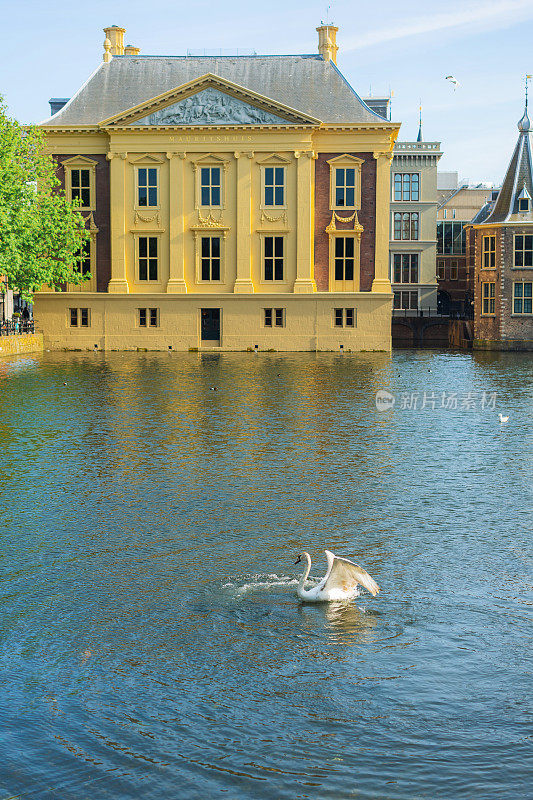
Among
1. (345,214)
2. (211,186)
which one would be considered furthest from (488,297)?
(211,186)

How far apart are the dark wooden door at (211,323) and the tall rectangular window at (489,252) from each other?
2312 centimetres

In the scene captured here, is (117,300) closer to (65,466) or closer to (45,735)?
(65,466)

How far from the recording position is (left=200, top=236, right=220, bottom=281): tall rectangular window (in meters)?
67.8

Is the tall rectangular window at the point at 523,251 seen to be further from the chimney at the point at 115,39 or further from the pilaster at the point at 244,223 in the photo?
the chimney at the point at 115,39

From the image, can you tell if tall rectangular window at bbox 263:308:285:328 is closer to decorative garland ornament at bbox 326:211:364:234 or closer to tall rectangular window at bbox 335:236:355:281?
tall rectangular window at bbox 335:236:355:281

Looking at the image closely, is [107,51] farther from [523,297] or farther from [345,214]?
[523,297]

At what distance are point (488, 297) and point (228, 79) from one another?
2654cm

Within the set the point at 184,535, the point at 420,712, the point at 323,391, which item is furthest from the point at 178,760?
the point at 323,391

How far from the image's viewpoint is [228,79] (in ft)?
229

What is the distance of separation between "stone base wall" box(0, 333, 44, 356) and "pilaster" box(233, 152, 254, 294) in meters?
14.7

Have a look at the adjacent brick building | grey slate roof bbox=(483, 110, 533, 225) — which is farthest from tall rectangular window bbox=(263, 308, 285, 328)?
the adjacent brick building

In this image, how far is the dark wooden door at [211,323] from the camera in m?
68.4

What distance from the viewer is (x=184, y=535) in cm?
1555

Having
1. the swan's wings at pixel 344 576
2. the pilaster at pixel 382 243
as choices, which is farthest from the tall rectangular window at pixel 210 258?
the swan's wings at pixel 344 576
